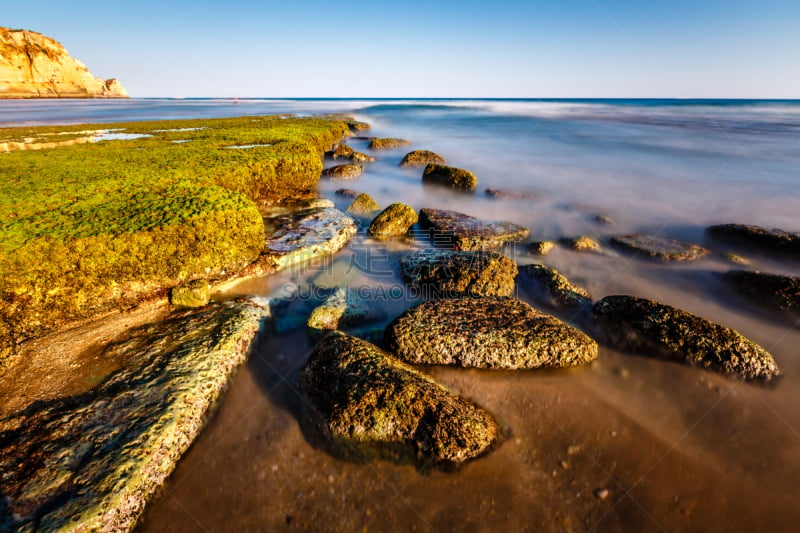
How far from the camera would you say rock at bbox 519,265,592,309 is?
18.6ft

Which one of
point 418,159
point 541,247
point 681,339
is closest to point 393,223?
point 541,247

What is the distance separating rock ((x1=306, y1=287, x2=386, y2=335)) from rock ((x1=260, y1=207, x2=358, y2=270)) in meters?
1.74

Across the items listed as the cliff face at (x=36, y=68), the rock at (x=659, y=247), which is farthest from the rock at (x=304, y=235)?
the cliff face at (x=36, y=68)

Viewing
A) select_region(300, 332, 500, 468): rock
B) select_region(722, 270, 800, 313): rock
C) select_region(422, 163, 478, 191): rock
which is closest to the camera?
select_region(300, 332, 500, 468): rock

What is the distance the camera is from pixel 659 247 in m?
7.69

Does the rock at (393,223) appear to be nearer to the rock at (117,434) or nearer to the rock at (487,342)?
the rock at (487,342)

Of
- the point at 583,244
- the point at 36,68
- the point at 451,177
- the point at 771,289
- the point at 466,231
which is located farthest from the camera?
the point at 36,68

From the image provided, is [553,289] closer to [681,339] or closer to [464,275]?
[464,275]

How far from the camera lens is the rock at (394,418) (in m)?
3.23

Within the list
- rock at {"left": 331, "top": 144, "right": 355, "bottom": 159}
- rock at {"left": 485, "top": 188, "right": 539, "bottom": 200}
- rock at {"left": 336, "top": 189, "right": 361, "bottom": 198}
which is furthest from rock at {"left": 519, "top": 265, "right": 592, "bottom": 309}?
rock at {"left": 331, "top": 144, "right": 355, "bottom": 159}

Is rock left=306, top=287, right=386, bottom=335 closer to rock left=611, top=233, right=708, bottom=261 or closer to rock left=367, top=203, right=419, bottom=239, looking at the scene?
rock left=367, top=203, right=419, bottom=239

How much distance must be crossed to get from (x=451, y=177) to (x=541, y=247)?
22.1 feet

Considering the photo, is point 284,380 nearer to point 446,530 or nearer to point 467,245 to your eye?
point 446,530

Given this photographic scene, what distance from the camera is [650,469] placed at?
10.7 feet
